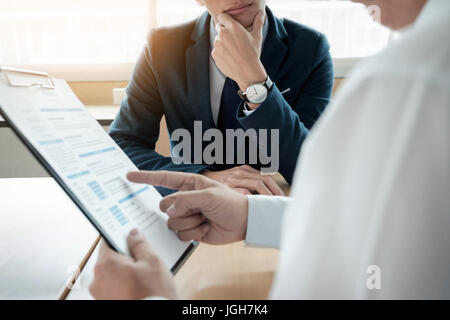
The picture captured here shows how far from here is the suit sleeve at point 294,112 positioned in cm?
93

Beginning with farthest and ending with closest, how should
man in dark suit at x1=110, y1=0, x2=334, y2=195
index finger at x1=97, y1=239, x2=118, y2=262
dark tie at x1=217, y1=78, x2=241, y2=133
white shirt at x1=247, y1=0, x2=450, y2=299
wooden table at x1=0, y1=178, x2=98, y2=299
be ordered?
1. dark tie at x1=217, y1=78, x2=241, y2=133
2. man in dark suit at x1=110, y1=0, x2=334, y2=195
3. wooden table at x1=0, y1=178, x2=98, y2=299
4. index finger at x1=97, y1=239, x2=118, y2=262
5. white shirt at x1=247, y1=0, x2=450, y2=299

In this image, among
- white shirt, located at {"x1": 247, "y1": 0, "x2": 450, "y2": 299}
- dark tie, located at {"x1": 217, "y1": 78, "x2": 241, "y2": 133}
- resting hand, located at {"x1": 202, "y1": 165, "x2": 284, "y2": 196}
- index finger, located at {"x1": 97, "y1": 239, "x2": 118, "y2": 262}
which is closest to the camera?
white shirt, located at {"x1": 247, "y1": 0, "x2": 450, "y2": 299}

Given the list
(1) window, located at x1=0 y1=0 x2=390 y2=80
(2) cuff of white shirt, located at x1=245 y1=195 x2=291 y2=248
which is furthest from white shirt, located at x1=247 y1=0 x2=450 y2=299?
(1) window, located at x1=0 y1=0 x2=390 y2=80

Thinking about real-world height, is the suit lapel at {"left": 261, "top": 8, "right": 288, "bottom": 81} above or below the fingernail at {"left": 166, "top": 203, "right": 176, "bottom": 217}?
above

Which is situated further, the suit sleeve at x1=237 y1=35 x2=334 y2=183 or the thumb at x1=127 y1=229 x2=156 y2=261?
the suit sleeve at x1=237 y1=35 x2=334 y2=183

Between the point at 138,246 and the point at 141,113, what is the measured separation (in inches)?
33.0

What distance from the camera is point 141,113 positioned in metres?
A: 1.25

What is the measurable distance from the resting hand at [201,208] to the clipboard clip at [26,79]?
0.69 feet

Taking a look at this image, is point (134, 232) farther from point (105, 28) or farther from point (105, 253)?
point (105, 28)

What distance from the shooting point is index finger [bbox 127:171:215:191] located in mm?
609

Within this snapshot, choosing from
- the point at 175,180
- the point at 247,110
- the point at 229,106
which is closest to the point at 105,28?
the point at 229,106

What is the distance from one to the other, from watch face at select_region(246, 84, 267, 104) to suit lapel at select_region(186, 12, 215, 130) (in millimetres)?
253

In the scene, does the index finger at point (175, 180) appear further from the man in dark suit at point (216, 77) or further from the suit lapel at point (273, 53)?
the suit lapel at point (273, 53)

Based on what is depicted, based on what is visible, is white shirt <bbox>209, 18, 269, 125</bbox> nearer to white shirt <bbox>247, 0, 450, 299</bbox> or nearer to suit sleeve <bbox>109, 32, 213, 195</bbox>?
suit sleeve <bbox>109, 32, 213, 195</bbox>
